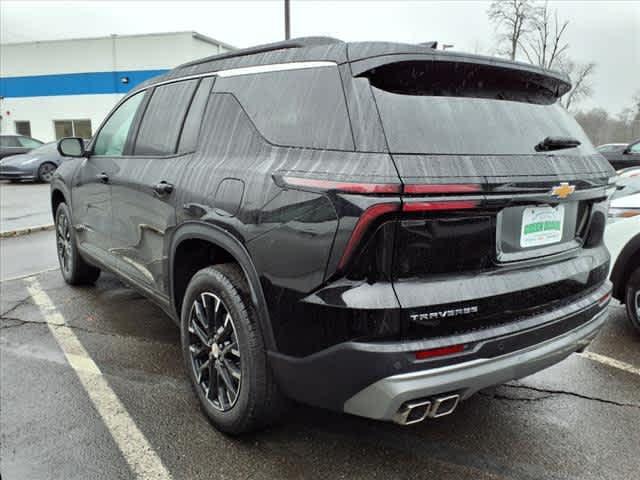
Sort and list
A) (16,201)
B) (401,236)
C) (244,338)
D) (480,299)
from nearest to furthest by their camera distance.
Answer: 1. (401,236)
2. (480,299)
3. (244,338)
4. (16,201)

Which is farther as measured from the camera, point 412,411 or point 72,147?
point 72,147

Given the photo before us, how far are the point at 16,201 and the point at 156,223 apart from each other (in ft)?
36.4

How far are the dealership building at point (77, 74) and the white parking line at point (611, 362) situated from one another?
1061 inches

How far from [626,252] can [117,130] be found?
3941 mm

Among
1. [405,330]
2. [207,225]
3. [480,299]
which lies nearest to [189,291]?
[207,225]

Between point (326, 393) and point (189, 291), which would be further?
point (189, 291)

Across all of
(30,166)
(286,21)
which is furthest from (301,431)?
(286,21)

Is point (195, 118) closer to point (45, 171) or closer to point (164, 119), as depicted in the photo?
point (164, 119)

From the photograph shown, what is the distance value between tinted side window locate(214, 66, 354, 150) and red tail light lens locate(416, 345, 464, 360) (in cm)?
81

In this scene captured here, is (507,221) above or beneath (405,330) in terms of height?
above

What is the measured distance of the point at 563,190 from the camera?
2201 millimetres

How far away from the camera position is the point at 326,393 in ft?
6.63

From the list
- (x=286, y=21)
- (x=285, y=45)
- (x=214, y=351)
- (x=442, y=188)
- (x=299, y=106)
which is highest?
(x=286, y=21)

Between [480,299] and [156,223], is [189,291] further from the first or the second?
[480,299]
